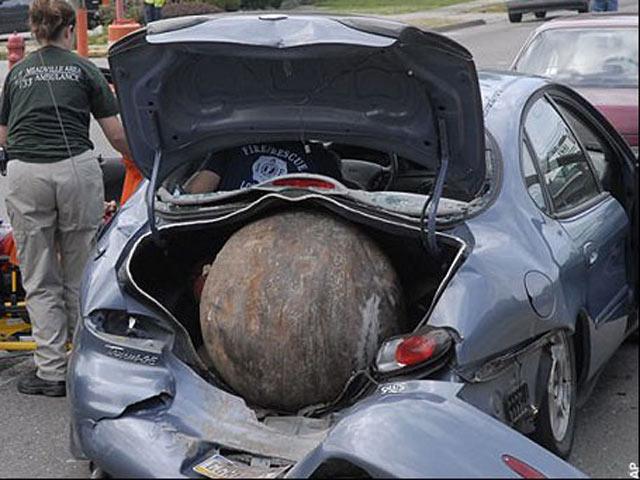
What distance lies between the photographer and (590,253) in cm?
521

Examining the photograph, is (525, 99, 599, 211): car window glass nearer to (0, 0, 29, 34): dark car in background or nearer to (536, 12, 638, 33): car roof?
(536, 12, 638, 33): car roof

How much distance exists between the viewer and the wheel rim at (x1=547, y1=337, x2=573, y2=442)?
4824mm

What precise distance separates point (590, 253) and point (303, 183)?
1270 mm

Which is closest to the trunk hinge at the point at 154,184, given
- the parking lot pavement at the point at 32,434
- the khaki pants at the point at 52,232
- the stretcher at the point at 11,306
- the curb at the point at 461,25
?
the parking lot pavement at the point at 32,434

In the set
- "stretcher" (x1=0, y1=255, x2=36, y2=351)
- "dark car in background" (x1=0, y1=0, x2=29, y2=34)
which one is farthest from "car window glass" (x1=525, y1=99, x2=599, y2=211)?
"dark car in background" (x1=0, y1=0, x2=29, y2=34)

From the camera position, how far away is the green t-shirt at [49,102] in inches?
240

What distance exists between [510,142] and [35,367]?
3.02 metres

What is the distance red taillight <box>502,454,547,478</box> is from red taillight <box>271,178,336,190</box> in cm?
194

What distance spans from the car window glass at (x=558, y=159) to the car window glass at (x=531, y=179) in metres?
0.08

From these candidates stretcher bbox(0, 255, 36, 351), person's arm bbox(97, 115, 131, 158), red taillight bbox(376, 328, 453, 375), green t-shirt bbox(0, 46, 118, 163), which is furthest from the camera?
stretcher bbox(0, 255, 36, 351)

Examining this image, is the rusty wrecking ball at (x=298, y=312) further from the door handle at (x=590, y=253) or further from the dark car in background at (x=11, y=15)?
the dark car in background at (x=11, y=15)

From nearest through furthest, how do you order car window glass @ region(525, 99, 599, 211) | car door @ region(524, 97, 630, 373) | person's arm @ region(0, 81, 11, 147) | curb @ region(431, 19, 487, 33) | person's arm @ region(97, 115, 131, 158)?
car door @ region(524, 97, 630, 373) → car window glass @ region(525, 99, 599, 211) → person's arm @ region(0, 81, 11, 147) → person's arm @ region(97, 115, 131, 158) → curb @ region(431, 19, 487, 33)

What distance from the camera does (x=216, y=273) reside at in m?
4.78

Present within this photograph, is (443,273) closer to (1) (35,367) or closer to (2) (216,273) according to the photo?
(2) (216,273)
